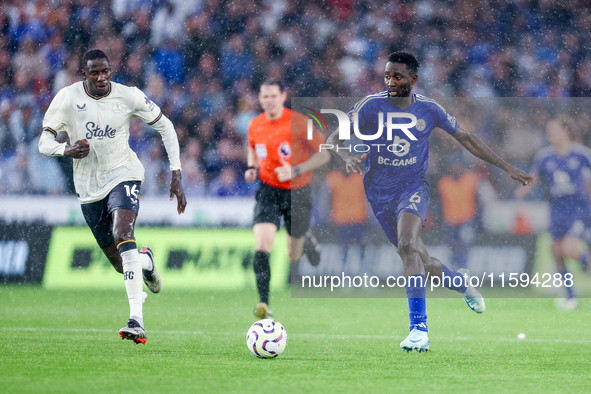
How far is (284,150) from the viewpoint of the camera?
810 cm

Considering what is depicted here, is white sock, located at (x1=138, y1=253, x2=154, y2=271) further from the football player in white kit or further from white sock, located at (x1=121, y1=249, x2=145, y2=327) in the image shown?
Answer: white sock, located at (x1=121, y1=249, x2=145, y2=327)

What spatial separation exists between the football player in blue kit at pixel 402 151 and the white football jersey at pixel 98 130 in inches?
63.9

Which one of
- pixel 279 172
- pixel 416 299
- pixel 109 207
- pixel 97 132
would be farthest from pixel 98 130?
pixel 416 299

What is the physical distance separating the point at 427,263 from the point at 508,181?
5769mm

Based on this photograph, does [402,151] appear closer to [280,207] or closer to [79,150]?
[280,207]

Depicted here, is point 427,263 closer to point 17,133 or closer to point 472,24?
point 17,133

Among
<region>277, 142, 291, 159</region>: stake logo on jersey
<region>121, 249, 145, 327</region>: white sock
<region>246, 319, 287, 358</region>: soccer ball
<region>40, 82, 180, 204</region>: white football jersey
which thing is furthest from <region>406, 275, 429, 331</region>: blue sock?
<region>277, 142, 291, 159</region>: stake logo on jersey

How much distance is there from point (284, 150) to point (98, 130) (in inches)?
89.3

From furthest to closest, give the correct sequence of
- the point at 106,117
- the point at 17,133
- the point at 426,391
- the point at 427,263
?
1. the point at 17,133
2. the point at 427,263
3. the point at 106,117
4. the point at 426,391

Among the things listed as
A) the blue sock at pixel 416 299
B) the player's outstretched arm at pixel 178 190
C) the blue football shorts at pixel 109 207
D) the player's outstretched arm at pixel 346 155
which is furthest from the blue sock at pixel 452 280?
the blue football shorts at pixel 109 207

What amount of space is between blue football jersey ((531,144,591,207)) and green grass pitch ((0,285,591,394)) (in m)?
1.36

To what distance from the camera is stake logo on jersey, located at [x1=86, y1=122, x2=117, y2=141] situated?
6.31 metres

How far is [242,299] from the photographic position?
10477 millimetres

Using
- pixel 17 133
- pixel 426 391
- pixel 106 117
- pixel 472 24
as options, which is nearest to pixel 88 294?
pixel 17 133
